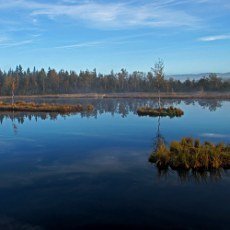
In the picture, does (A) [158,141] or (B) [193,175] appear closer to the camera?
(B) [193,175]

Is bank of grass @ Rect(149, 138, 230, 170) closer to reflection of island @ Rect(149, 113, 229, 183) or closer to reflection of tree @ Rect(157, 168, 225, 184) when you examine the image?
reflection of island @ Rect(149, 113, 229, 183)

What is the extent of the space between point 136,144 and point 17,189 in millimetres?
13726

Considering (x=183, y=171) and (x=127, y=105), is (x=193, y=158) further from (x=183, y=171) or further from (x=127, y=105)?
(x=127, y=105)

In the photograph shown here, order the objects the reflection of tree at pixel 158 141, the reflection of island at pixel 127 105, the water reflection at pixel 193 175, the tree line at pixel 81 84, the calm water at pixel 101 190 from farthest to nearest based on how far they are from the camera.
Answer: the tree line at pixel 81 84 < the reflection of island at pixel 127 105 < the reflection of tree at pixel 158 141 < the water reflection at pixel 193 175 < the calm water at pixel 101 190

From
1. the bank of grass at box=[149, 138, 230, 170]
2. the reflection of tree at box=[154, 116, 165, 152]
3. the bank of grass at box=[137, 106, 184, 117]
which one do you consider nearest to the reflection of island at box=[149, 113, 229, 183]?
the bank of grass at box=[149, 138, 230, 170]

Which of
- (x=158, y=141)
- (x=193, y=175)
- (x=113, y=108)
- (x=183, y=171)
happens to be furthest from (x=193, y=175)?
(x=113, y=108)

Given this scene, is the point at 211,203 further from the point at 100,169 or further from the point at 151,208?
the point at 100,169

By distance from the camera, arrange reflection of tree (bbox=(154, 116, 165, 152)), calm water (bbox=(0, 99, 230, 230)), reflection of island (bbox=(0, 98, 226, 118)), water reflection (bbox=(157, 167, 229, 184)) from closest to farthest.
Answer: calm water (bbox=(0, 99, 230, 230)) → water reflection (bbox=(157, 167, 229, 184)) → reflection of tree (bbox=(154, 116, 165, 152)) → reflection of island (bbox=(0, 98, 226, 118))

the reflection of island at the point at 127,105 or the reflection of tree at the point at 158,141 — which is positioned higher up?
the reflection of island at the point at 127,105

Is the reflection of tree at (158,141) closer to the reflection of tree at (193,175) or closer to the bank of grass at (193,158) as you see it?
the bank of grass at (193,158)

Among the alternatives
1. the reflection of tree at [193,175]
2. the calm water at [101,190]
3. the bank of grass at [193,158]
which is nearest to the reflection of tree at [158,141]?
the calm water at [101,190]

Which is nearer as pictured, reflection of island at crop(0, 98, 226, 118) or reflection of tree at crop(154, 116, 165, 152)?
reflection of tree at crop(154, 116, 165, 152)

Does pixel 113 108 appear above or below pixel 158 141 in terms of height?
above

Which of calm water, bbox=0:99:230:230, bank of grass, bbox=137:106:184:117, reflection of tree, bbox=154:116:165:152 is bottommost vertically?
calm water, bbox=0:99:230:230
